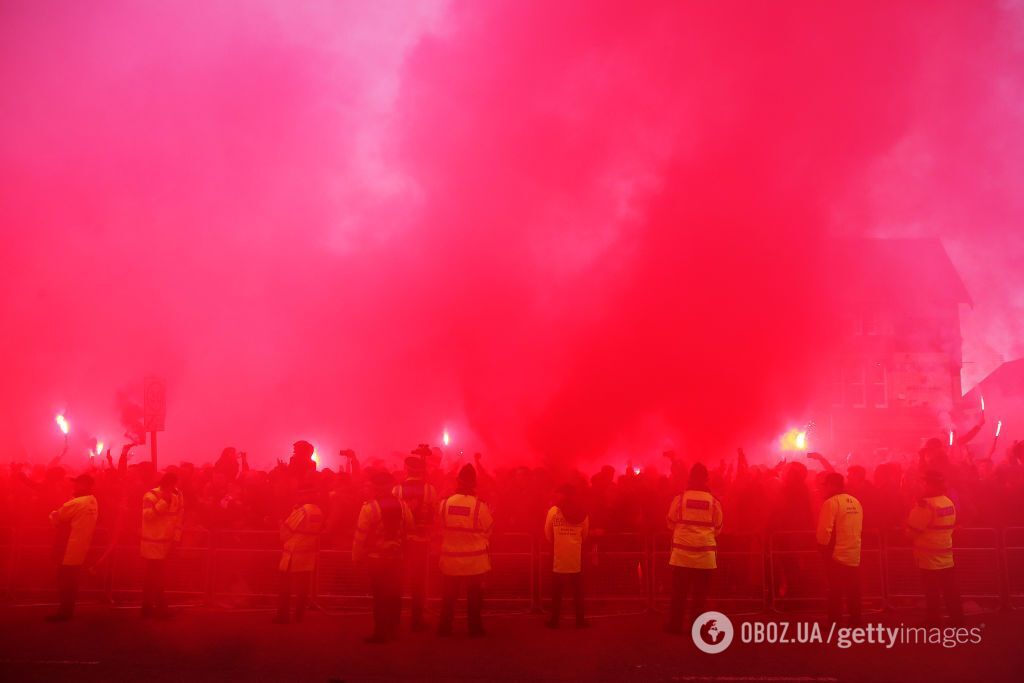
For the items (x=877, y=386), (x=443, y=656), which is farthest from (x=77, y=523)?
(x=877, y=386)

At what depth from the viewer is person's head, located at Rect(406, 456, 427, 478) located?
805 centimetres

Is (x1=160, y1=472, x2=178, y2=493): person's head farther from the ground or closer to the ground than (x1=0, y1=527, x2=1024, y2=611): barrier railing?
farther from the ground

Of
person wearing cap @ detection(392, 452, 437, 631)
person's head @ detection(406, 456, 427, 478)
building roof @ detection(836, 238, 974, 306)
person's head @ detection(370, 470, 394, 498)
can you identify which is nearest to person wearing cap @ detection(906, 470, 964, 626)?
person wearing cap @ detection(392, 452, 437, 631)

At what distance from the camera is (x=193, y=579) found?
30.6 feet

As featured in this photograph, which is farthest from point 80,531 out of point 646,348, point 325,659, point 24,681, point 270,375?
point 270,375

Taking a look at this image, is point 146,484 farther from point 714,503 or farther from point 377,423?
point 377,423

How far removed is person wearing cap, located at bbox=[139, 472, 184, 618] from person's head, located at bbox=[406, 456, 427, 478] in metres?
2.54

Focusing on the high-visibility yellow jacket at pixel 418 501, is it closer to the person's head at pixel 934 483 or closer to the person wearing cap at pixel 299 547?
the person wearing cap at pixel 299 547

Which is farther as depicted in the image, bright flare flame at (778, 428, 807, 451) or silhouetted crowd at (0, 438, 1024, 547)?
bright flare flame at (778, 428, 807, 451)

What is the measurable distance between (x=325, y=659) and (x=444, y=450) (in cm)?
1384

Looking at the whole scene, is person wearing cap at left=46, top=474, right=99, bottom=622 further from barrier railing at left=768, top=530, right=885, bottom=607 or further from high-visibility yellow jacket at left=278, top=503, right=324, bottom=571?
barrier railing at left=768, top=530, right=885, bottom=607

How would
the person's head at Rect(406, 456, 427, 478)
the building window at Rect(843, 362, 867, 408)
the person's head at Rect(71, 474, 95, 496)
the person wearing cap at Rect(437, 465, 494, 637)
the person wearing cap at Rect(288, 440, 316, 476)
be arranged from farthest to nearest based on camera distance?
the building window at Rect(843, 362, 867, 408), the person wearing cap at Rect(288, 440, 316, 476), the person's head at Rect(71, 474, 95, 496), the person's head at Rect(406, 456, 427, 478), the person wearing cap at Rect(437, 465, 494, 637)

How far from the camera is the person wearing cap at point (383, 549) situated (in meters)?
7.46

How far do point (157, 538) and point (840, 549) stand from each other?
6756 millimetres
